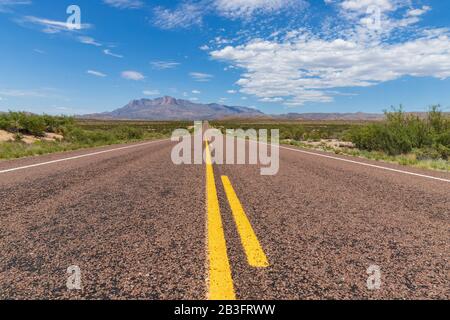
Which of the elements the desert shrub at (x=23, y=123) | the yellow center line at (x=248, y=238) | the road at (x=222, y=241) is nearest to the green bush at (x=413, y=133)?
the road at (x=222, y=241)

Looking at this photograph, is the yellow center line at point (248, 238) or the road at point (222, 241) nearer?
the road at point (222, 241)

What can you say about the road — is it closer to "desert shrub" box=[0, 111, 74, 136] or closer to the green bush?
the green bush

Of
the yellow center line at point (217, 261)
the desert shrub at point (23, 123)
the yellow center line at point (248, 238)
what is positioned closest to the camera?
the yellow center line at point (217, 261)

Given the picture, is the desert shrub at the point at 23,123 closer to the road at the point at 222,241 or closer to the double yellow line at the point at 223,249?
the road at the point at 222,241

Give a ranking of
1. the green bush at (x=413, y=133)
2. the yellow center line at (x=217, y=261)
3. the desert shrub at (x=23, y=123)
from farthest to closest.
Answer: the desert shrub at (x=23, y=123)
the green bush at (x=413, y=133)
the yellow center line at (x=217, y=261)

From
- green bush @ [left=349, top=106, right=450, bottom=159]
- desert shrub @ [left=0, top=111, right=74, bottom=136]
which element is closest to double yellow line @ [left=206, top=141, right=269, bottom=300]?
green bush @ [left=349, top=106, right=450, bottom=159]

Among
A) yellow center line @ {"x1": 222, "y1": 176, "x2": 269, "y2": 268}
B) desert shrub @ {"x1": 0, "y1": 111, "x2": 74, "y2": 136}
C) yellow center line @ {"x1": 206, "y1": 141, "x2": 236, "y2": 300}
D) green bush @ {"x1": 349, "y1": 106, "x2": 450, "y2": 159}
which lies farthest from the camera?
desert shrub @ {"x1": 0, "y1": 111, "x2": 74, "y2": 136}

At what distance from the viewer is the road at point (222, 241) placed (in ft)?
6.25

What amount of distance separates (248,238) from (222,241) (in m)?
0.25

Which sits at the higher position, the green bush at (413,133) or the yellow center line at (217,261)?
the green bush at (413,133)

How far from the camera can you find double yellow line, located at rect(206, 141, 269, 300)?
187cm
